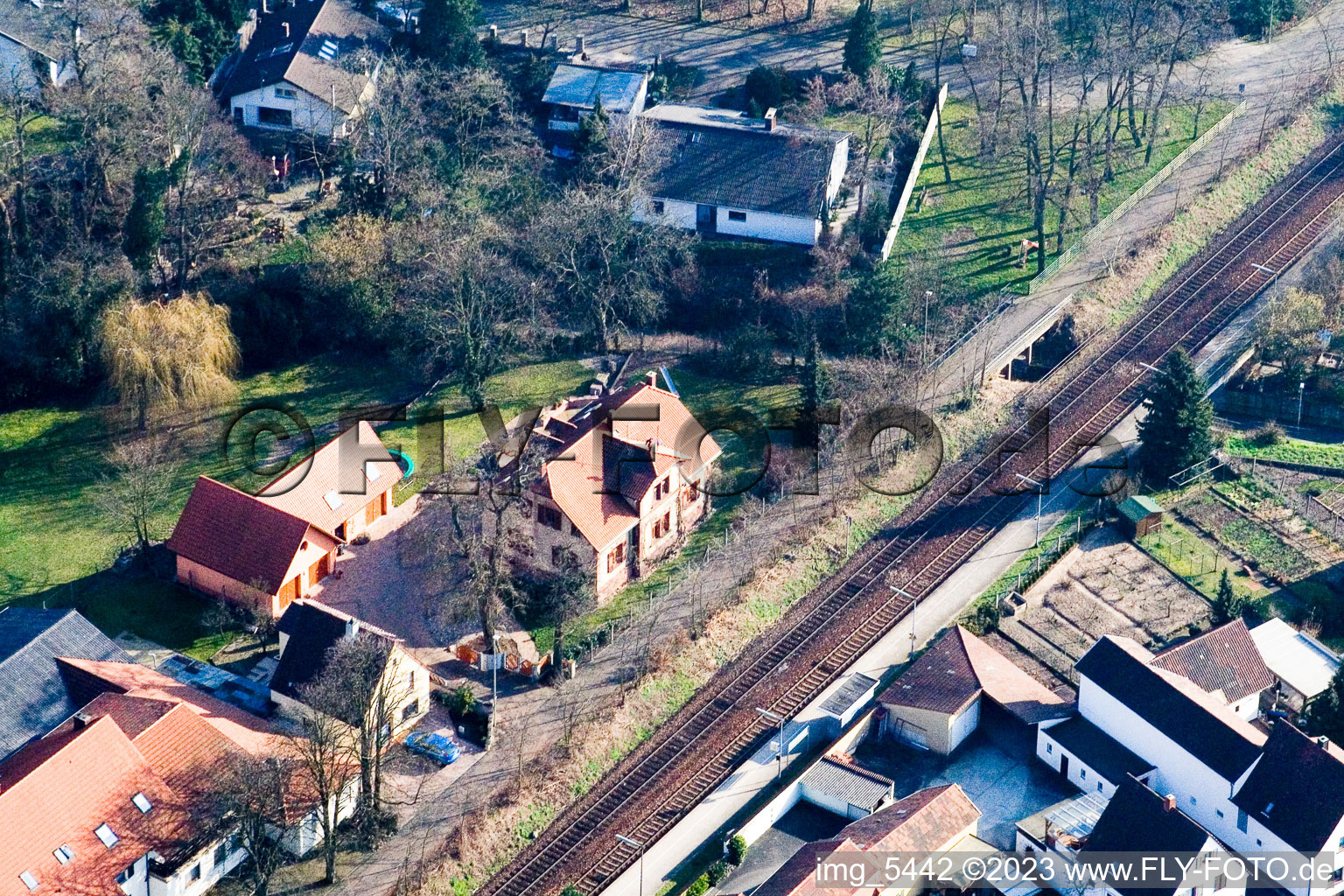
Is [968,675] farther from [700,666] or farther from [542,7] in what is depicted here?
[542,7]

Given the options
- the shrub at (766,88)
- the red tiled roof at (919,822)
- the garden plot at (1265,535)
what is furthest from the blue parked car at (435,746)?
the shrub at (766,88)

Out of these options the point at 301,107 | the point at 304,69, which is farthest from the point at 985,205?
the point at 304,69

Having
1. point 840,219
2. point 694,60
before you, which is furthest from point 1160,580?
point 694,60

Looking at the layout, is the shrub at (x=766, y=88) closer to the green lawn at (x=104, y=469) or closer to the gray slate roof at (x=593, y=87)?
the gray slate roof at (x=593, y=87)

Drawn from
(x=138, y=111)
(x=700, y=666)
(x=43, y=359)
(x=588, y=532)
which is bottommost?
(x=700, y=666)

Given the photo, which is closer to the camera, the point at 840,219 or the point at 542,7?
the point at 840,219

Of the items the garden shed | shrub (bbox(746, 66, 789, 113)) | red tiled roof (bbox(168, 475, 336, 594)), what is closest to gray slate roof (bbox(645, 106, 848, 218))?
shrub (bbox(746, 66, 789, 113))

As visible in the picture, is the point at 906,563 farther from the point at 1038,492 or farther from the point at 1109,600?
the point at 1109,600
